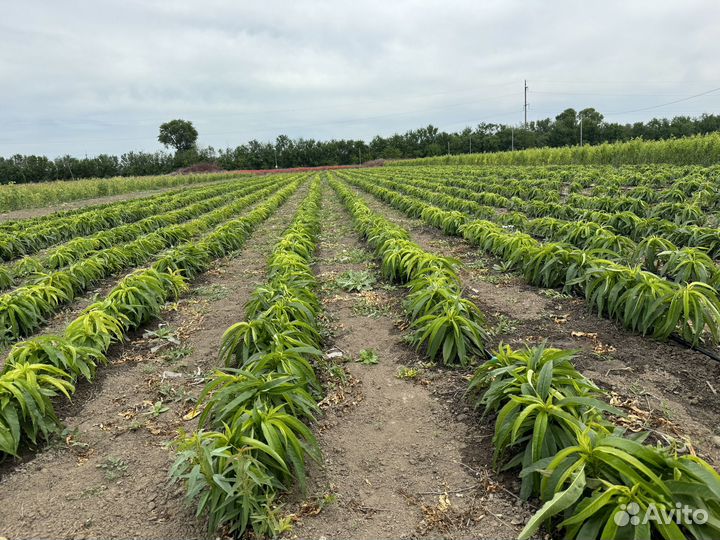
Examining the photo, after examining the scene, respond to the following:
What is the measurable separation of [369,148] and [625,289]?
288ft

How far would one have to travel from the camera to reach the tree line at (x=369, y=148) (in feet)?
218

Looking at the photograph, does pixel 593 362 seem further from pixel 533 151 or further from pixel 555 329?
pixel 533 151

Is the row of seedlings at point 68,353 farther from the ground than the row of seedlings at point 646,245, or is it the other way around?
the row of seedlings at point 646,245

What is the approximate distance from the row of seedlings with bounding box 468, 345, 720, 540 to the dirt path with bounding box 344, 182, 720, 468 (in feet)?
1.25

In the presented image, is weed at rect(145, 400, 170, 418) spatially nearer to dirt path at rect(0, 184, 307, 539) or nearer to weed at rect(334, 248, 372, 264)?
dirt path at rect(0, 184, 307, 539)

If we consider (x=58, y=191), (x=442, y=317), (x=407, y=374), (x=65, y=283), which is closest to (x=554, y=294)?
(x=442, y=317)

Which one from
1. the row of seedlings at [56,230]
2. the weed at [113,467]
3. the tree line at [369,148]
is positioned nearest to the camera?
the weed at [113,467]

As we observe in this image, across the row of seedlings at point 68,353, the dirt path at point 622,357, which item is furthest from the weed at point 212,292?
the dirt path at point 622,357

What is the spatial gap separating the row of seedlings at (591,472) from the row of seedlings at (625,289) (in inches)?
60.4

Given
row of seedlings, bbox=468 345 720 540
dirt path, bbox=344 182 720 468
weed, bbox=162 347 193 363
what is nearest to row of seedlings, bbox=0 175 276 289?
weed, bbox=162 347 193 363

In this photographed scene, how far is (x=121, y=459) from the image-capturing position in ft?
9.19

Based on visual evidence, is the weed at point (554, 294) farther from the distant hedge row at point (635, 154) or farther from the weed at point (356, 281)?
the distant hedge row at point (635, 154)

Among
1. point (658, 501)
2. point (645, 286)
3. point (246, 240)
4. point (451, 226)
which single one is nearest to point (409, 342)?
point (645, 286)

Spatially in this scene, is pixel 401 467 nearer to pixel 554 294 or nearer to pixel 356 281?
pixel 554 294
